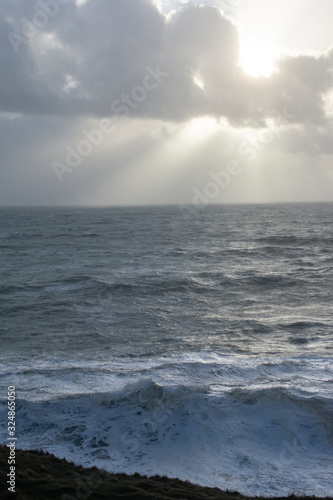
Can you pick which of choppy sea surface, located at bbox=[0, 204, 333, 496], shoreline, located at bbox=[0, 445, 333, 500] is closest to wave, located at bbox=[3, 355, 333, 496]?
choppy sea surface, located at bbox=[0, 204, 333, 496]

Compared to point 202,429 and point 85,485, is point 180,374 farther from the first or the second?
point 85,485

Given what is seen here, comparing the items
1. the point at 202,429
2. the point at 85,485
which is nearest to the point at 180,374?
the point at 202,429

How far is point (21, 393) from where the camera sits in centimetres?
1054

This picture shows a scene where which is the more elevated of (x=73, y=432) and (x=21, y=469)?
(x=21, y=469)

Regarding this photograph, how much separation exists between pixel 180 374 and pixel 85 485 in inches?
220

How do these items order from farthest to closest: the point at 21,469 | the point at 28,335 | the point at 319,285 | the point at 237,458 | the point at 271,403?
the point at 319,285 < the point at 28,335 < the point at 271,403 < the point at 237,458 < the point at 21,469

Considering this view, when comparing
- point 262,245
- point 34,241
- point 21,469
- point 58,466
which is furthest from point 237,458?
point 34,241

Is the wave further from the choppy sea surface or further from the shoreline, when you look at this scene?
the shoreline

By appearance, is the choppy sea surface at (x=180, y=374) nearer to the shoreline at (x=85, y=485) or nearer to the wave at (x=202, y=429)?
the wave at (x=202, y=429)

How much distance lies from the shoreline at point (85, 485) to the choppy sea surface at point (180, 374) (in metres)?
0.70

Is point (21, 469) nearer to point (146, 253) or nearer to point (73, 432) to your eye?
point (73, 432)

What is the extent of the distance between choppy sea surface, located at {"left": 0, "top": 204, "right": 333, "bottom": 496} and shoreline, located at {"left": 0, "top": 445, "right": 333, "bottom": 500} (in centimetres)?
70

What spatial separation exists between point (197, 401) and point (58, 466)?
3777 mm

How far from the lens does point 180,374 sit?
1183 cm
